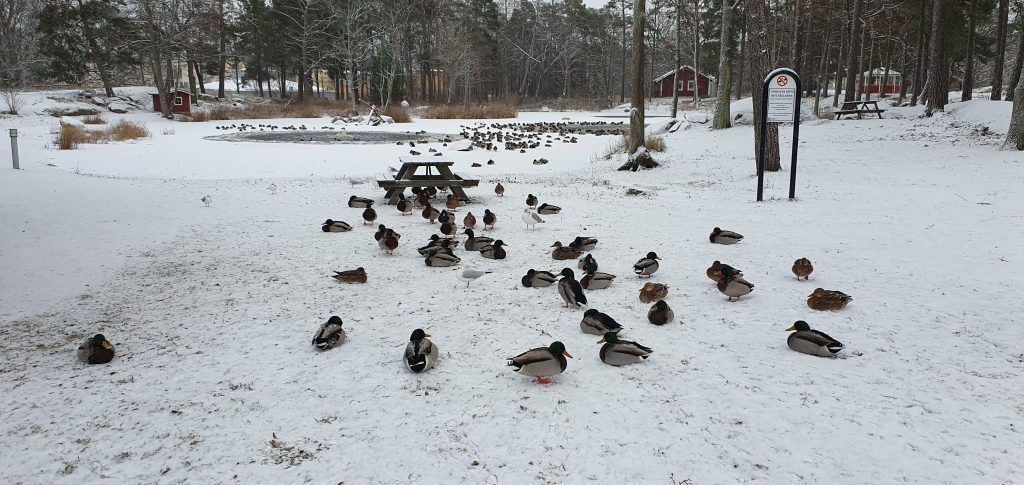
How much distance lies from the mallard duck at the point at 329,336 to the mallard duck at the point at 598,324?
1.80 metres

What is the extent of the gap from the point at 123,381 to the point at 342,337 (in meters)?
1.37

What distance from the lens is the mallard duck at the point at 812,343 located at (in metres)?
3.94

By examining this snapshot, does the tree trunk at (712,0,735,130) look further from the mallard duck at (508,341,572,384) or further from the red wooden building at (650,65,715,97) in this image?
the red wooden building at (650,65,715,97)

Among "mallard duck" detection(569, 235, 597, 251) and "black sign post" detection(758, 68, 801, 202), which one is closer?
"mallard duck" detection(569, 235, 597, 251)

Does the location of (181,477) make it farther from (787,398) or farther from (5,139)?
(5,139)

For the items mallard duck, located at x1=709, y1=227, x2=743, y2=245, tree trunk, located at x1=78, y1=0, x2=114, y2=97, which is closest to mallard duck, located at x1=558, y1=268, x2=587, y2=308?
mallard duck, located at x1=709, y1=227, x2=743, y2=245

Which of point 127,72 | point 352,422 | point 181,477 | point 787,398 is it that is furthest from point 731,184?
point 127,72

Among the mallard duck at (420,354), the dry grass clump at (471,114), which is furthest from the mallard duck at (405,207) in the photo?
the dry grass clump at (471,114)

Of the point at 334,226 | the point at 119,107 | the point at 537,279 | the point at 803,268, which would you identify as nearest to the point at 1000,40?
the point at 803,268

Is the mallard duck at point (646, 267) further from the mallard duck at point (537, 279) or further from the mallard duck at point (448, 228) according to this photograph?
the mallard duck at point (448, 228)

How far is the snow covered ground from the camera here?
9.62ft

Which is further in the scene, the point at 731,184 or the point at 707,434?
the point at 731,184

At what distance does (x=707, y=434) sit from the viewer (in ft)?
10.2

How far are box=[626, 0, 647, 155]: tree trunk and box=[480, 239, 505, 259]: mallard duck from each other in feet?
30.4
